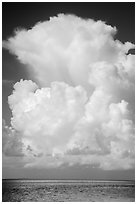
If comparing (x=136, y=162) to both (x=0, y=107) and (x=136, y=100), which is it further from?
(x=0, y=107)

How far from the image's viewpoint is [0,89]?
862cm

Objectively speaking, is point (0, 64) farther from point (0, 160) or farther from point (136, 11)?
point (136, 11)

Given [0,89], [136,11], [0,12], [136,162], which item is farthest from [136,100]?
[0,12]

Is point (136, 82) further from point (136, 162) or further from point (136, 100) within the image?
point (136, 162)

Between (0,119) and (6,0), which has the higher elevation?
(6,0)

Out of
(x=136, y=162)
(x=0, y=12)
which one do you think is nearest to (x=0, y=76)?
(x=0, y=12)

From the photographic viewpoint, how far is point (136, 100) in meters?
8.69

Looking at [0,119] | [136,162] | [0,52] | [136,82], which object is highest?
[0,52]

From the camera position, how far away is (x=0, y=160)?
8.61m

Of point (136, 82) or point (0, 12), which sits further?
point (136, 82)

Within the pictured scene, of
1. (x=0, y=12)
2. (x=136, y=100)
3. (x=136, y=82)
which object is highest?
(x=0, y=12)

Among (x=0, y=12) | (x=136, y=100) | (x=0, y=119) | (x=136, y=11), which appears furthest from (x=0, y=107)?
(x=136, y=11)

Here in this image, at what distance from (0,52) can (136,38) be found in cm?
386

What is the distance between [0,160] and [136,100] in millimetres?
4177
